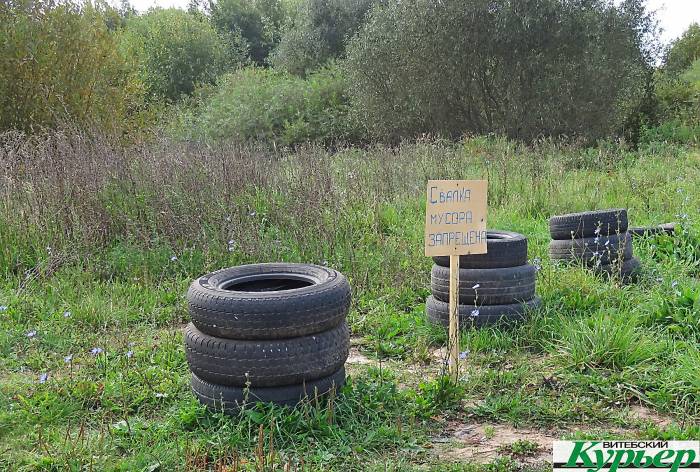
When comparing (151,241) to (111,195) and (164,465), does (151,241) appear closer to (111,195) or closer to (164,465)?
(111,195)

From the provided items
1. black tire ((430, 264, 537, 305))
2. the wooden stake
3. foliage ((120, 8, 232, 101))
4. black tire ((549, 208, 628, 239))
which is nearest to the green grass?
the wooden stake

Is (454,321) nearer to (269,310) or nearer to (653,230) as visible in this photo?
(269,310)

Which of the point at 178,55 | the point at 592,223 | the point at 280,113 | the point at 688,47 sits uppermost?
the point at 178,55

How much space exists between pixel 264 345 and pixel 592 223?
3.62 meters

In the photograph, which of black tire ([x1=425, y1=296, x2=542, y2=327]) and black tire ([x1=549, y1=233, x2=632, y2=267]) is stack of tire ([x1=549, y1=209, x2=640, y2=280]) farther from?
black tire ([x1=425, y1=296, x2=542, y2=327])

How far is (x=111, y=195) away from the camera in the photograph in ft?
24.2

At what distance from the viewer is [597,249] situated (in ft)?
19.2

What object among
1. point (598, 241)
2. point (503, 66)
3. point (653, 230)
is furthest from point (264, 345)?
point (503, 66)

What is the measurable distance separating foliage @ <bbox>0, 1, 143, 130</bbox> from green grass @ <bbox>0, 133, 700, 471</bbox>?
3143 mm

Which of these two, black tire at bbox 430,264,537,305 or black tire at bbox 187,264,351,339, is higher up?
black tire at bbox 187,264,351,339

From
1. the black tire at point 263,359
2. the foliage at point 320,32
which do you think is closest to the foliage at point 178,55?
the foliage at point 320,32

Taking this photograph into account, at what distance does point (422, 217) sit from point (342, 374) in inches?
176

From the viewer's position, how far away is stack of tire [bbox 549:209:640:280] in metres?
5.81

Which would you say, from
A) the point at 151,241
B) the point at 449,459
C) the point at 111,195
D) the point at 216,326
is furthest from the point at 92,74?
the point at 449,459
